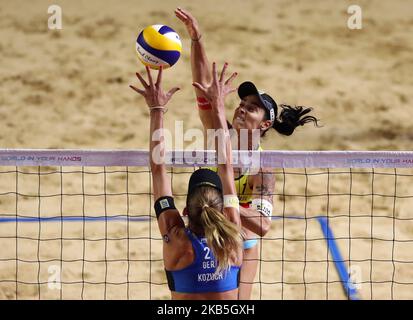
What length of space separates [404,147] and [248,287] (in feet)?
17.6

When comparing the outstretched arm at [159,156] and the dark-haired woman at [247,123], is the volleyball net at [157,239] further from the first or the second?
the outstretched arm at [159,156]

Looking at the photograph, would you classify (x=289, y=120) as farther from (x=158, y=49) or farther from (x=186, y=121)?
(x=186, y=121)

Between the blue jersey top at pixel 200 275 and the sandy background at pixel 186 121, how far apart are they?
271 centimetres

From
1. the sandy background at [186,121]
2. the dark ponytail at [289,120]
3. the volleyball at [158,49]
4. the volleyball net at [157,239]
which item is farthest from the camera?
the sandy background at [186,121]

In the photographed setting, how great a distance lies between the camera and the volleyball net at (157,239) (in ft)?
26.0

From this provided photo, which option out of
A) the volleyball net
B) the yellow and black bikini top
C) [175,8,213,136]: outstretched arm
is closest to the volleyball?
[175,8,213,136]: outstretched arm

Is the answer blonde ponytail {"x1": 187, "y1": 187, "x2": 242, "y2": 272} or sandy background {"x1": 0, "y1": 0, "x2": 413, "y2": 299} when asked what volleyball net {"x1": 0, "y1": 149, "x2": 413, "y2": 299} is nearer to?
sandy background {"x1": 0, "y1": 0, "x2": 413, "y2": 299}

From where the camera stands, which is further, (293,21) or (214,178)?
(293,21)

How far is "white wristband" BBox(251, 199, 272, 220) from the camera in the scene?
5801 mm

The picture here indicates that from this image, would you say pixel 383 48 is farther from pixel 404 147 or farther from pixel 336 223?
pixel 336 223

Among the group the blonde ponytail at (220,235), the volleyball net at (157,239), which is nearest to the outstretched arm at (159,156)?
the blonde ponytail at (220,235)

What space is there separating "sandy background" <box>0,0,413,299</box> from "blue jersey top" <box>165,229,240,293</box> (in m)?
2.71
